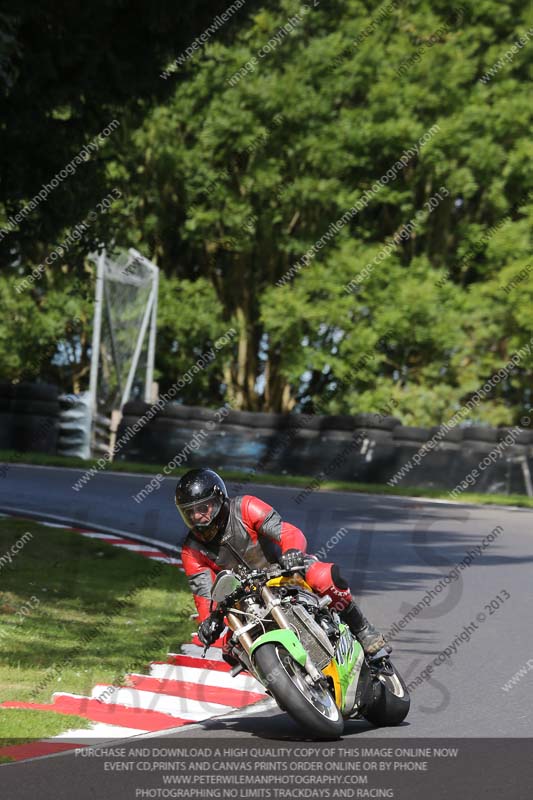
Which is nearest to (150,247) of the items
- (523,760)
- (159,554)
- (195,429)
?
(195,429)

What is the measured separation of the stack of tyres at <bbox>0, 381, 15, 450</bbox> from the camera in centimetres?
2538

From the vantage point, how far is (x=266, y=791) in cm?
580

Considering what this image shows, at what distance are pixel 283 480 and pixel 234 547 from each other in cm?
1658

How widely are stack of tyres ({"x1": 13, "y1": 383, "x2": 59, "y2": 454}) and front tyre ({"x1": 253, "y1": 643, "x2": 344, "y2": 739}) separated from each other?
19.2 meters

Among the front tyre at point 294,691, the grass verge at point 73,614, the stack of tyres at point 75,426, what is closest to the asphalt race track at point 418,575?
the front tyre at point 294,691

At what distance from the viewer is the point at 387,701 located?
7.37 metres

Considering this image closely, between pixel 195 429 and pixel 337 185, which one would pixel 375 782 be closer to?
pixel 195 429

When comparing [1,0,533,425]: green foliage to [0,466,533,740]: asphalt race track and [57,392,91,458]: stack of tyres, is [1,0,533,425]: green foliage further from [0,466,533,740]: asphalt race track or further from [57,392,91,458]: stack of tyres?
[0,466,533,740]: asphalt race track

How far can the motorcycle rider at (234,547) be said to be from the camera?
7.16 m

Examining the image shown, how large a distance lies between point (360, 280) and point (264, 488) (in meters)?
13.8

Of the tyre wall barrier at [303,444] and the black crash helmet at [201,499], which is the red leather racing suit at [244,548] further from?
the tyre wall barrier at [303,444]

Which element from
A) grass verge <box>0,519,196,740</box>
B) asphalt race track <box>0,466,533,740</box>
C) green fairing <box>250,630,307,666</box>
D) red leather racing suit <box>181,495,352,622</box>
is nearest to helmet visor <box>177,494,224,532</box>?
red leather racing suit <box>181,495,352,622</box>

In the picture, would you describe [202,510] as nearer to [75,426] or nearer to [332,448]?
[332,448]

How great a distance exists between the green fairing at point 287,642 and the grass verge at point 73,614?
1141 mm
